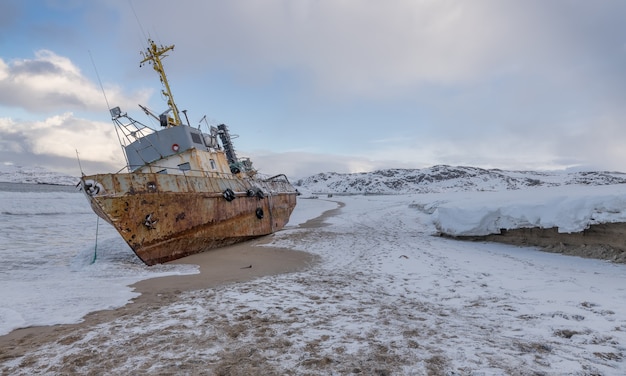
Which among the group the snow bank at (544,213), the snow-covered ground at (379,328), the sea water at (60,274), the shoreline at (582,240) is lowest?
the sea water at (60,274)

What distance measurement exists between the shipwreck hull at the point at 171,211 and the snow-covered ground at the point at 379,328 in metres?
3.72

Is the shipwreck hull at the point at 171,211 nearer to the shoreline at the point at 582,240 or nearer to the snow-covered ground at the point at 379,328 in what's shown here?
the snow-covered ground at the point at 379,328

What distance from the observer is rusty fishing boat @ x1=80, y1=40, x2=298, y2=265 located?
815 cm

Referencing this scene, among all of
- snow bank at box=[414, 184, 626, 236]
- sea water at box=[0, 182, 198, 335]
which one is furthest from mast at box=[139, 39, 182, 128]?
snow bank at box=[414, 184, 626, 236]

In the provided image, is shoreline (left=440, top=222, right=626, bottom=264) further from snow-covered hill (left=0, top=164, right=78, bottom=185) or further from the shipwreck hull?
snow-covered hill (left=0, top=164, right=78, bottom=185)

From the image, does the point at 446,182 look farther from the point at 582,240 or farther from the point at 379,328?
the point at 379,328

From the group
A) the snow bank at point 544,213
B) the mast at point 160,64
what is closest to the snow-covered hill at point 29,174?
the mast at point 160,64

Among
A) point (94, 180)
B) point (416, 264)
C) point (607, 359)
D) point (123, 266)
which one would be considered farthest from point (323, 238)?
point (607, 359)

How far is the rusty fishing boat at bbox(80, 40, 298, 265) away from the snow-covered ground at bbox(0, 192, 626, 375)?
3.82m

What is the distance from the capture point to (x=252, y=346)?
3.16m

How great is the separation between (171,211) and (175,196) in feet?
1.44

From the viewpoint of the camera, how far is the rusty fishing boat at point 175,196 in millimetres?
8148

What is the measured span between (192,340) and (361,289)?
116 inches

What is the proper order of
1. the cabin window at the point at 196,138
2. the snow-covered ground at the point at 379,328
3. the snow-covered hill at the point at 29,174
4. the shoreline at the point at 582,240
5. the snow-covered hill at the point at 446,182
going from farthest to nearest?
the snow-covered hill at the point at 29,174 < the snow-covered hill at the point at 446,182 < the cabin window at the point at 196,138 < the shoreline at the point at 582,240 < the snow-covered ground at the point at 379,328
